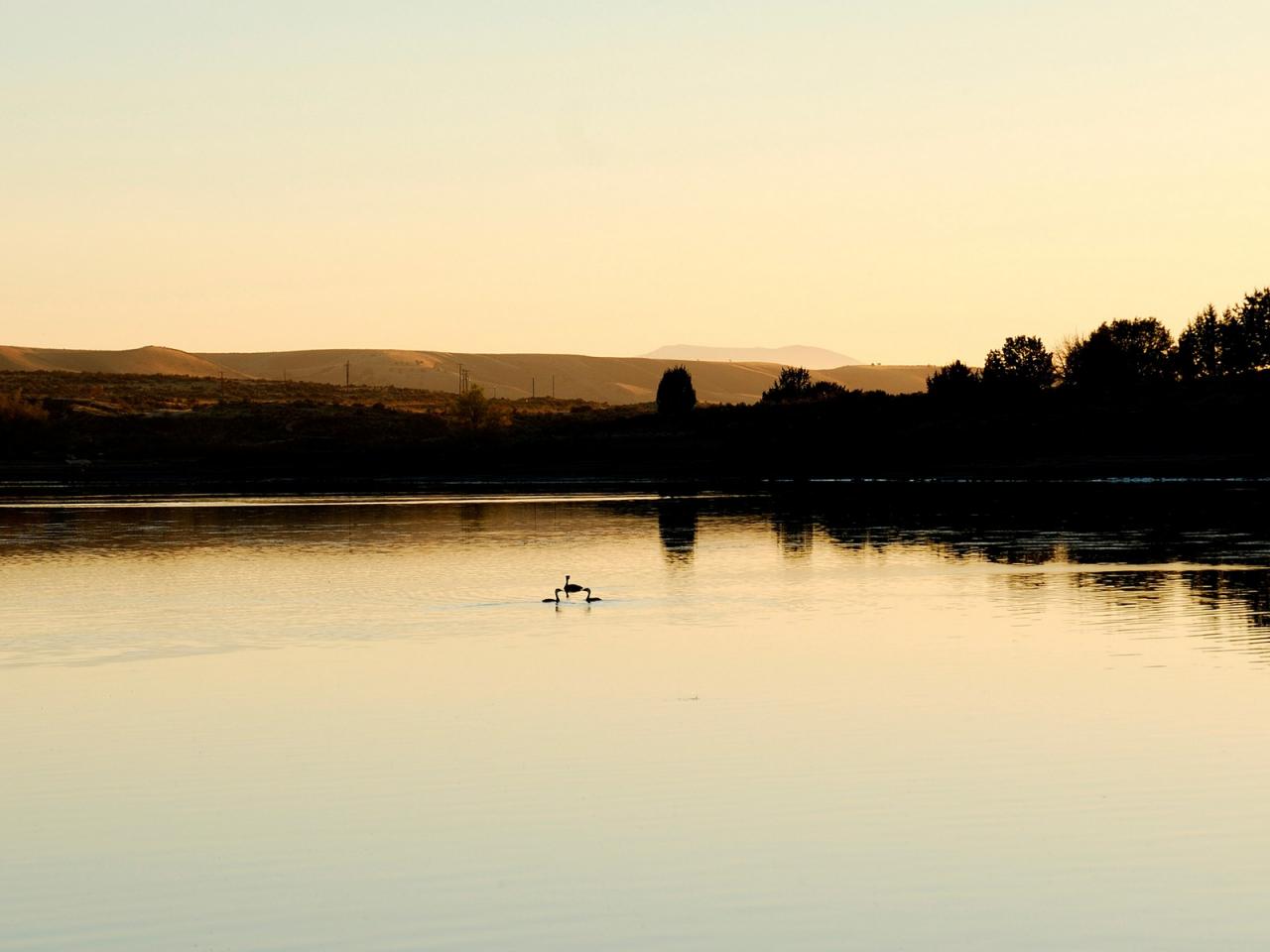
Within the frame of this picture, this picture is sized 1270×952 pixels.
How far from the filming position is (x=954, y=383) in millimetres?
182500

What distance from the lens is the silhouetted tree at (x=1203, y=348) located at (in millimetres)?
177375

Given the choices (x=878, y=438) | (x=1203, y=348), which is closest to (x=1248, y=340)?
(x=1203, y=348)

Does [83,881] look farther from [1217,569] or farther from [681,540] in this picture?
[681,540]

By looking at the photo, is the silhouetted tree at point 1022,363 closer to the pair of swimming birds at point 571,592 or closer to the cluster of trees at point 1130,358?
the cluster of trees at point 1130,358

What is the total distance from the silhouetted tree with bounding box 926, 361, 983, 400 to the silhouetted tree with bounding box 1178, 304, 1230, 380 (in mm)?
22475

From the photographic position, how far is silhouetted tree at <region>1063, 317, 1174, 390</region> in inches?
6905

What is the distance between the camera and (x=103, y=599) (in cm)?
4347

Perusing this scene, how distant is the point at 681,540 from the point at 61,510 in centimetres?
4467

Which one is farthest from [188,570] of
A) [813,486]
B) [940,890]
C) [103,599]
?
[813,486]

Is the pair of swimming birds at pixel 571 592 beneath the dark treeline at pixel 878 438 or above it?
beneath

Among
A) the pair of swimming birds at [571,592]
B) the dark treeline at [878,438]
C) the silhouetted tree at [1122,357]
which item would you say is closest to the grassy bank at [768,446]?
the dark treeline at [878,438]

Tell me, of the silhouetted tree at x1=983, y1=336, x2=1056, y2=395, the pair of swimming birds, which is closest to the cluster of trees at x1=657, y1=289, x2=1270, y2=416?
the silhouetted tree at x1=983, y1=336, x2=1056, y2=395

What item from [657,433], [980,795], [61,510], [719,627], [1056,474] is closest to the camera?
[980,795]

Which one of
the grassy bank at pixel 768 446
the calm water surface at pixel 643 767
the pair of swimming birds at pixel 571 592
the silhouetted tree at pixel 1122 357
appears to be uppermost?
the silhouetted tree at pixel 1122 357
